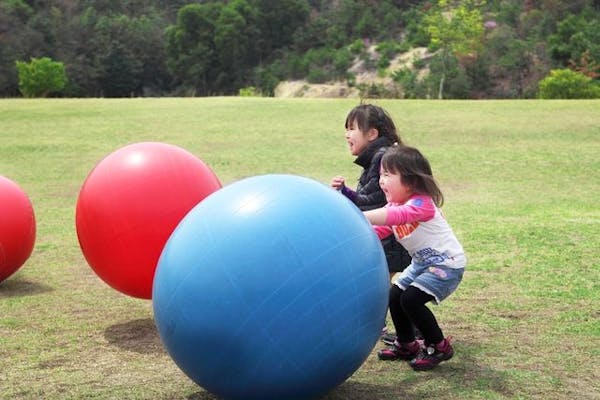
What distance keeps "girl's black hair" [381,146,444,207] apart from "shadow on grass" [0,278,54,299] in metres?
4.28

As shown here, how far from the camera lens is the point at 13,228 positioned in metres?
8.28

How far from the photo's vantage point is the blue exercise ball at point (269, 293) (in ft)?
14.7

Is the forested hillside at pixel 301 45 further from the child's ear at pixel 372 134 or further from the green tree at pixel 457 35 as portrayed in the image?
the child's ear at pixel 372 134

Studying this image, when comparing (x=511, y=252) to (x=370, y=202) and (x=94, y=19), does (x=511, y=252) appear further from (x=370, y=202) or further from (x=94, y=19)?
(x=94, y=19)

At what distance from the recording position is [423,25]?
5925 centimetres

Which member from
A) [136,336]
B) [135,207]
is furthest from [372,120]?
[136,336]

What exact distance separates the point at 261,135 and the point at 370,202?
59.1 feet

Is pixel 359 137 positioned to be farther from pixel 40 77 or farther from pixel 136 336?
pixel 40 77

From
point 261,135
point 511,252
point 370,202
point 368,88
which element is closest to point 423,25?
point 368,88

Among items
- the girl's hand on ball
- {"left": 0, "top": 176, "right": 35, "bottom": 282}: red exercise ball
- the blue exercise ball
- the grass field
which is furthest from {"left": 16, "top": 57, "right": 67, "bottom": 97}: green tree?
the blue exercise ball

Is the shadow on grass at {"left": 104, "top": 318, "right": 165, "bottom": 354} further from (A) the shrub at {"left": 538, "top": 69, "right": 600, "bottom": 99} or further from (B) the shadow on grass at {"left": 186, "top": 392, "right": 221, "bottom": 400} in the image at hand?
(A) the shrub at {"left": 538, "top": 69, "right": 600, "bottom": 99}

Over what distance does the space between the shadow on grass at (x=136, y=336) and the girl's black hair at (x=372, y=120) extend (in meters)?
2.18

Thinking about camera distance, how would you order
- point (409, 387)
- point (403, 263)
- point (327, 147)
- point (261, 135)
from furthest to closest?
1. point (261, 135)
2. point (327, 147)
3. point (403, 263)
4. point (409, 387)

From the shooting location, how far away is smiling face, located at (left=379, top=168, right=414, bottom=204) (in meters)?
5.62
